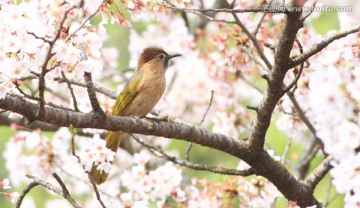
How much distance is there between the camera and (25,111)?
8.16 ft

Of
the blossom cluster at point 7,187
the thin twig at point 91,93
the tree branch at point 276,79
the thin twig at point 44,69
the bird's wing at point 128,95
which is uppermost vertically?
the bird's wing at point 128,95

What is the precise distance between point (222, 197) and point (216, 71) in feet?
5.99

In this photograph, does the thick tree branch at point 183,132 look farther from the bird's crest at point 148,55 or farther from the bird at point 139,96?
the bird's crest at point 148,55

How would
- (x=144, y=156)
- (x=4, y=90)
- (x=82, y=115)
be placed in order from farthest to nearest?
(x=144, y=156) < (x=82, y=115) < (x=4, y=90)

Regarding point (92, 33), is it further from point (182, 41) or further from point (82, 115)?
point (182, 41)

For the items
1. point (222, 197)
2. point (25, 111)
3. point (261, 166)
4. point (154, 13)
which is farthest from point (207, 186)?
point (25, 111)

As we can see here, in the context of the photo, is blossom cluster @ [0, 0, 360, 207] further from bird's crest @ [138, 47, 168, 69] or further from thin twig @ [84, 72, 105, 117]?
bird's crest @ [138, 47, 168, 69]

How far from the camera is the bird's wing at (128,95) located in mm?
3863

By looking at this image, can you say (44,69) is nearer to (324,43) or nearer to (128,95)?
(324,43)

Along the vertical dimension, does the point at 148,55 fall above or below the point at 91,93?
above

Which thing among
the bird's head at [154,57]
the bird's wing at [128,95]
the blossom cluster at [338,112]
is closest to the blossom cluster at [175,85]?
the blossom cluster at [338,112]

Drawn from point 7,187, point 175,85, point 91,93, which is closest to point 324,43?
point 91,93

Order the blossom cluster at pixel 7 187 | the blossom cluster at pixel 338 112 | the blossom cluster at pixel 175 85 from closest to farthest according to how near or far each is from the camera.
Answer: the blossom cluster at pixel 338 112, the blossom cluster at pixel 175 85, the blossom cluster at pixel 7 187

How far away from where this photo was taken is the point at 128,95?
398cm
